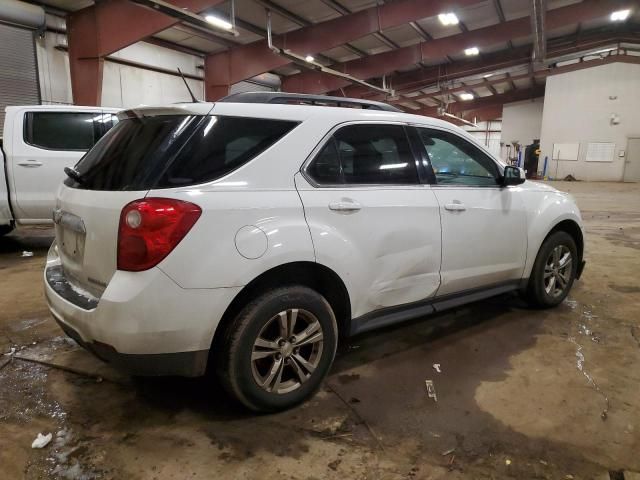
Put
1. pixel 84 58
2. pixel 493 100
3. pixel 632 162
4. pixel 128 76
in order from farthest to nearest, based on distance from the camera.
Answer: pixel 493 100 < pixel 632 162 < pixel 128 76 < pixel 84 58

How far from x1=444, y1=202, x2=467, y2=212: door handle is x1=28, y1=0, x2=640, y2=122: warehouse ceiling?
8486mm

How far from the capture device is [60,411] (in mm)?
2225

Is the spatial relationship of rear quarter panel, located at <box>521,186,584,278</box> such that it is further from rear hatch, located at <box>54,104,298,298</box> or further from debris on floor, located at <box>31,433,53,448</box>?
debris on floor, located at <box>31,433,53,448</box>

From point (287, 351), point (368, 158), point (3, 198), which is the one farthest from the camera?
point (3, 198)

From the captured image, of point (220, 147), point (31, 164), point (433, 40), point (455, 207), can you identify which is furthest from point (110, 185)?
point (433, 40)

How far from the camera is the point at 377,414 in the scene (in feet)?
7.32

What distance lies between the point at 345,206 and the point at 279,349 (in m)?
0.80

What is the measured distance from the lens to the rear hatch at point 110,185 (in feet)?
6.28

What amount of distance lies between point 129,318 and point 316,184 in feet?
3.53

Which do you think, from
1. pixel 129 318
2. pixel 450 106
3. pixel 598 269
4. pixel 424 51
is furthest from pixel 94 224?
pixel 450 106

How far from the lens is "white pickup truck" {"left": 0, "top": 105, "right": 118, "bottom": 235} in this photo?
201 inches

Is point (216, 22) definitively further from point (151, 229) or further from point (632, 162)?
point (632, 162)

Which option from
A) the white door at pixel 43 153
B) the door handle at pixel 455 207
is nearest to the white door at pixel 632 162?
the door handle at pixel 455 207

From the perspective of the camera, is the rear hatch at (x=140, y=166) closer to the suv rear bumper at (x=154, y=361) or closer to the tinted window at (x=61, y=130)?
the suv rear bumper at (x=154, y=361)
